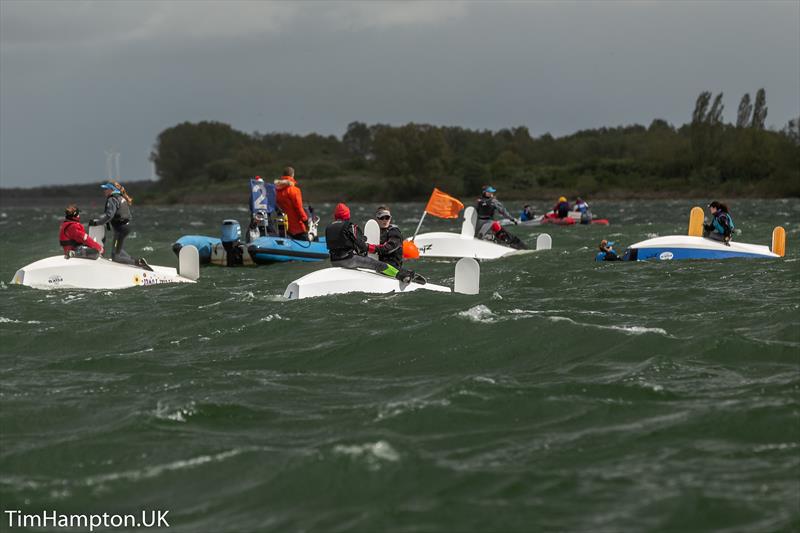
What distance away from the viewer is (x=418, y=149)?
120 m

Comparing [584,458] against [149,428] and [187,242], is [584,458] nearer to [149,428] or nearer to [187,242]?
[149,428]

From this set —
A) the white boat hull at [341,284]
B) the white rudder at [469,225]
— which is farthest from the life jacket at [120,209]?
the white rudder at [469,225]

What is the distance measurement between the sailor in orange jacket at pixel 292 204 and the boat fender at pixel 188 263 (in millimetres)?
3002

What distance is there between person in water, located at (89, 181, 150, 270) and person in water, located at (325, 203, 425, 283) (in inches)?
164

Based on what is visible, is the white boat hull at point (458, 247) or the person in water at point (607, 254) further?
the white boat hull at point (458, 247)

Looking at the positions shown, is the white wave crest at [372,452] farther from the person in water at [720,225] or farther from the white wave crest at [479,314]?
the person in water at [720,225]

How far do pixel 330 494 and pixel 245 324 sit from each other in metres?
6.95

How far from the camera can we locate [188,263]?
19125 millimetres

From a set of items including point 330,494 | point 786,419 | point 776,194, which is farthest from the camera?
point 776,194

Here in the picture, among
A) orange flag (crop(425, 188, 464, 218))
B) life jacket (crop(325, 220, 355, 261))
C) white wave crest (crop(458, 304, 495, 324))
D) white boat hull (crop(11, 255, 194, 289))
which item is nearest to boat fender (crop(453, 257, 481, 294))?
life jacket (crop(325, 220, 355, 261))

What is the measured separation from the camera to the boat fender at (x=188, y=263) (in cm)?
1911

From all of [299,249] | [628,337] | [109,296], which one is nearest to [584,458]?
[628,337]

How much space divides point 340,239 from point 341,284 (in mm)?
646

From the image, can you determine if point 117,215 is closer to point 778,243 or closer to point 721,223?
point 721,223
